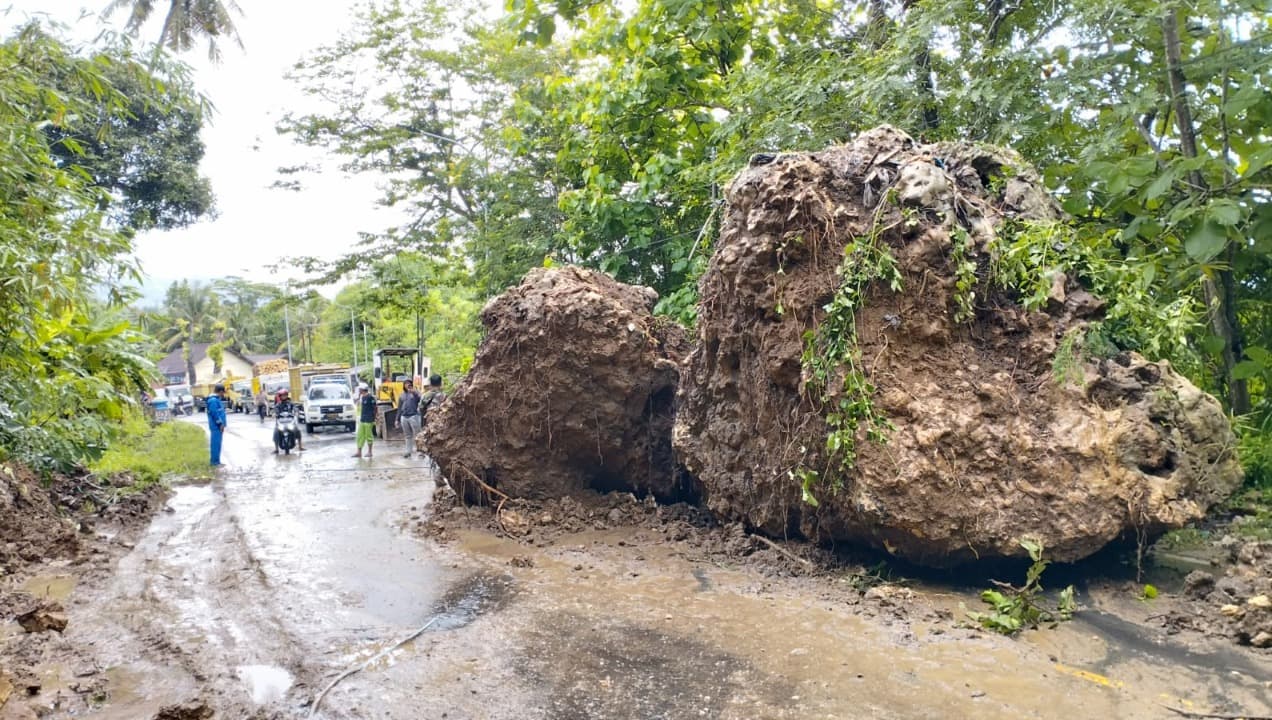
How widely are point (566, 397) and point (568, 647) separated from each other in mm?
4343

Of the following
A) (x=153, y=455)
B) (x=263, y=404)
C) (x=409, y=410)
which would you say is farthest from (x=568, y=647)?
(x=263, y=404)

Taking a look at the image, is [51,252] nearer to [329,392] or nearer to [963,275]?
[963,275]

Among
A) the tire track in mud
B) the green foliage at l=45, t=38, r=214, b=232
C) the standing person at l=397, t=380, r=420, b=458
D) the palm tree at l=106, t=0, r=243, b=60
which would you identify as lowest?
the tire track in mud

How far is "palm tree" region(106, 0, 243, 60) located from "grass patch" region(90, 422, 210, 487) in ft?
33.3

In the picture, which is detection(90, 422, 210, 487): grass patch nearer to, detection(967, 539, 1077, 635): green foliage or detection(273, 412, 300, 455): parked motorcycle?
detection(273, 412, 300, 455): parked motorcycle

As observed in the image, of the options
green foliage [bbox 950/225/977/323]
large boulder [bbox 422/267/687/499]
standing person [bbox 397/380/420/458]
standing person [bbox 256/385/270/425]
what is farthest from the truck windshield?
Result: green foliage [bbox 950/225/977/323]

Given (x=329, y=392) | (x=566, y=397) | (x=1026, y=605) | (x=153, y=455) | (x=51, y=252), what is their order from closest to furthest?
(x=51, y=252) < (x=1026, y=605) < (x=566, y=397) < (x=153, y=455) < (x=329, y=392)

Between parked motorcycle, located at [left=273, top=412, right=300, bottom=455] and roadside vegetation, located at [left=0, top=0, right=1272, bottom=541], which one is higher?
roadside vegetation, located at [left=0, top=0, right=1272, bottom=541]

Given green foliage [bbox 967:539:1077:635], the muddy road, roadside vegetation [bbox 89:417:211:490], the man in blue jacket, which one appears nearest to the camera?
the muddy road

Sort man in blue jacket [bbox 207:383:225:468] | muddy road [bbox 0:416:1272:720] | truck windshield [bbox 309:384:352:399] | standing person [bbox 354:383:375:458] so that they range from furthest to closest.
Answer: truck windshield [bbox 309:384:352:399], standing person [bbox 354:383:375:458], man in blue jacket [bbox 207:383:225:468], muddy road [bbox 0:416:1272:720]

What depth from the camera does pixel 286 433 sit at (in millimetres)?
20141

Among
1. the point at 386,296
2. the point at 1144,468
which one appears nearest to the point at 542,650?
the point at 1144,468

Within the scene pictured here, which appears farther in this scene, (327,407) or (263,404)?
(263,404)

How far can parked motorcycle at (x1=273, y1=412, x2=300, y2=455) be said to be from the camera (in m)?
20.2
